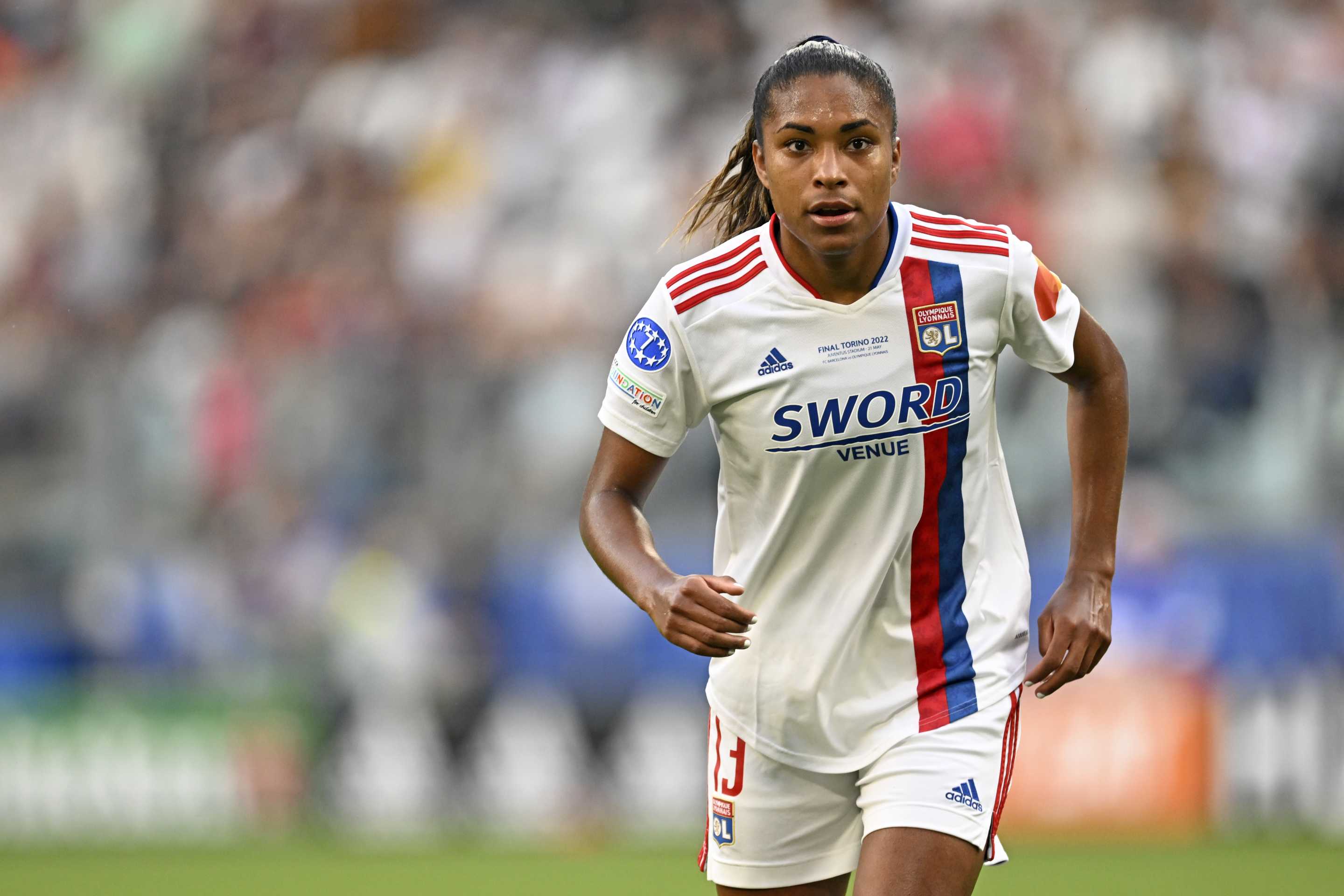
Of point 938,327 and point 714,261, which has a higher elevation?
point 714,261

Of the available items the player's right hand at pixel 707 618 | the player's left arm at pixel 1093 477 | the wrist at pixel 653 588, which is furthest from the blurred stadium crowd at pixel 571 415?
the player's right hand at pixel 707 618

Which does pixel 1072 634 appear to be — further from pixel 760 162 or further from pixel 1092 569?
pixel 760 162

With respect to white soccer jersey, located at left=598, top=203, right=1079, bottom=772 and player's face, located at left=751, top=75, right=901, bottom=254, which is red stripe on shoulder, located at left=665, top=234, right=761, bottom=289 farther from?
player's face, located at left=751, top=75, right=901, bottom=254

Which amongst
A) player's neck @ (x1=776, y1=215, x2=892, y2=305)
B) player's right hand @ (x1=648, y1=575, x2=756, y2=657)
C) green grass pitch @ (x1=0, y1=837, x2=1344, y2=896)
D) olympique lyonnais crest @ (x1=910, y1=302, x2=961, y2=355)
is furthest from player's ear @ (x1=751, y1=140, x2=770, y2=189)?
green grass pitch @ (x1=0, y1=837, x2=1344, y2=896)

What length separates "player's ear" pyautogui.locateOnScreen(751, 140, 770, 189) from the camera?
4461mm

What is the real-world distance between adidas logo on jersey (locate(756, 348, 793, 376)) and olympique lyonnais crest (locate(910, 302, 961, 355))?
303 millimetres

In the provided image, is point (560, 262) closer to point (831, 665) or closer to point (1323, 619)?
point (1323, 619)

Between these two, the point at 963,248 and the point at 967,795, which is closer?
the point at 967,795

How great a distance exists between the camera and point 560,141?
42.8ft

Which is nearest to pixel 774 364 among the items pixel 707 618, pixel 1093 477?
pixel 707 618

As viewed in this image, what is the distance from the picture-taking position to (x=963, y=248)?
455 cm

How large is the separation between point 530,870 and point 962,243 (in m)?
6.33

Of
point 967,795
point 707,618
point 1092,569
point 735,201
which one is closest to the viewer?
point 707,618

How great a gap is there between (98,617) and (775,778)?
7748 millimetres
